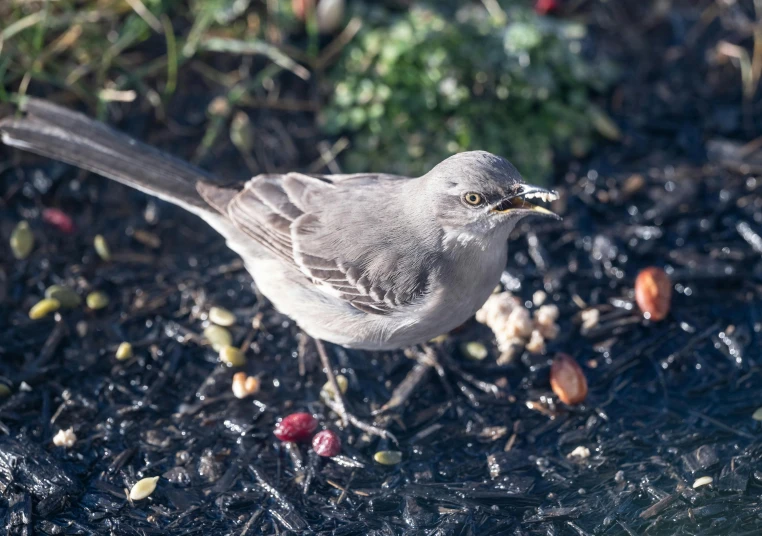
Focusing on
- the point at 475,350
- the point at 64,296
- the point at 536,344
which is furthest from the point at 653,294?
the point at 64,296

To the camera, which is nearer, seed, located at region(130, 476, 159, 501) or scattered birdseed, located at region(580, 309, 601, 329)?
seed, located at region(130, 476, 159, 501)

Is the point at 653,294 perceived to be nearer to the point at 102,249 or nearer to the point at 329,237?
the point at 329,237

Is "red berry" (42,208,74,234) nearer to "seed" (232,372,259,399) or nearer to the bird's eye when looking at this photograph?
"seed" (232,372,259,399)

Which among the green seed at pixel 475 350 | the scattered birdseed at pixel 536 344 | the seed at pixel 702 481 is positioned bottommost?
the green seed at pixel 475 350

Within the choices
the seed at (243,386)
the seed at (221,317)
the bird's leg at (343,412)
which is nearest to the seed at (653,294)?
the bird's leg at (343,412)

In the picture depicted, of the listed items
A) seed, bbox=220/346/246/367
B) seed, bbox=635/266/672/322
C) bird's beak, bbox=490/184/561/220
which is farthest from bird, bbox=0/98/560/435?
seed, bbox=635/266/672/322

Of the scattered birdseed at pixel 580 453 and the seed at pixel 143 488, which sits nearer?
the seed at pixel 143 488

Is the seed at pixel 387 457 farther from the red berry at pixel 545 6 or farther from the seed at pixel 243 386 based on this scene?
the red berry at pixel 545 6
